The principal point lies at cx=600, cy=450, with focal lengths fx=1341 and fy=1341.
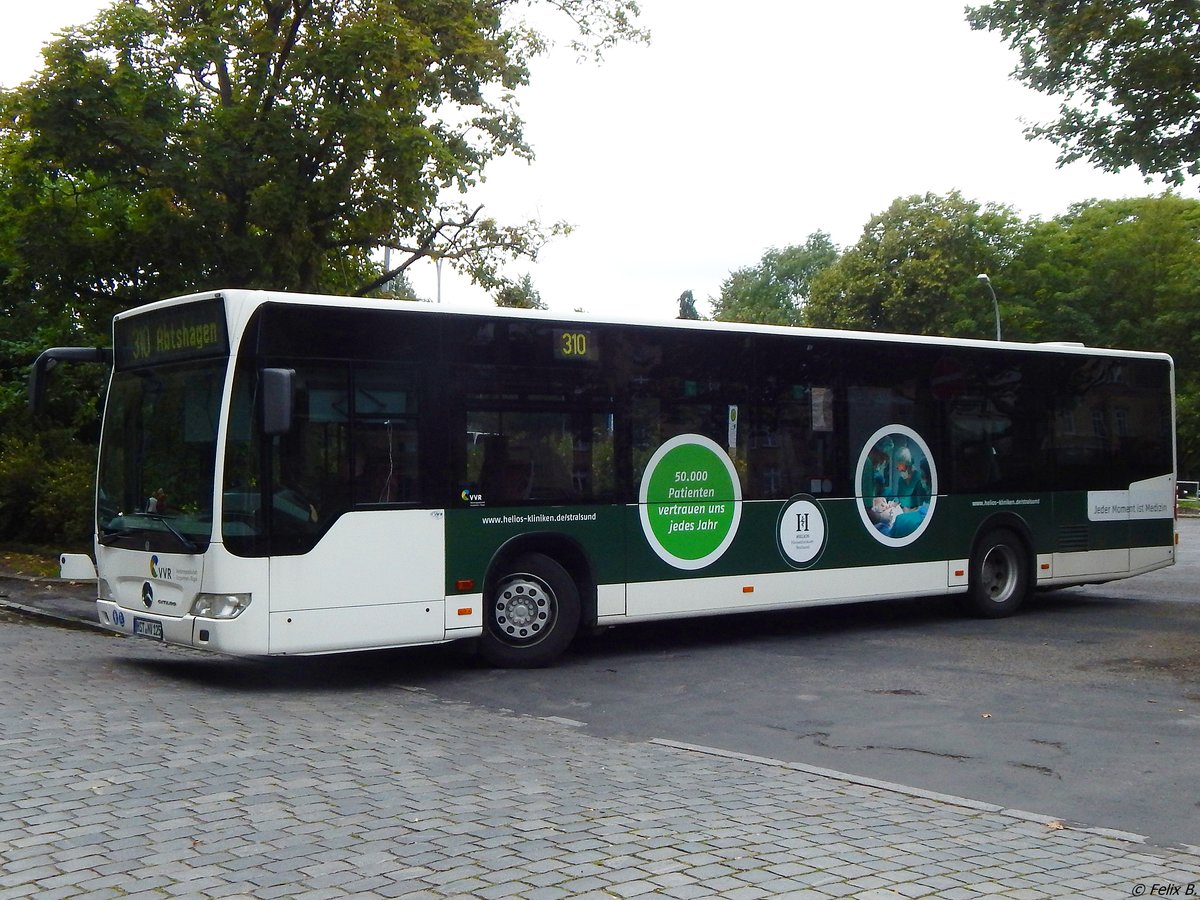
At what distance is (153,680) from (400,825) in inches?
218

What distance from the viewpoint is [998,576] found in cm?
1561

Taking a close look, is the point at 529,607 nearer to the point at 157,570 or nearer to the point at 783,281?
the point at 157,570

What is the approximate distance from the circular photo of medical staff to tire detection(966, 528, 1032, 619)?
3.41 ft

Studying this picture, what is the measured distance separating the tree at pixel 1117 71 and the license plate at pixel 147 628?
475 inches

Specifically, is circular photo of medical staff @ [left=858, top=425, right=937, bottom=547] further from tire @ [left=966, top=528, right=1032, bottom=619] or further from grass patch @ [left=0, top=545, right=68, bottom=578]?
grass patch @ [left=0, top=545, right=68, bottom=578]

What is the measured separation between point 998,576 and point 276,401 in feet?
30.4

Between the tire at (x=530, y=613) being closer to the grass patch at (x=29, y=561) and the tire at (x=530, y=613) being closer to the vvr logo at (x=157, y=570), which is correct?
the vvr logo at (x=157, y=570)

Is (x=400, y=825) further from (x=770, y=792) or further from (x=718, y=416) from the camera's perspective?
(x=718, y=416)

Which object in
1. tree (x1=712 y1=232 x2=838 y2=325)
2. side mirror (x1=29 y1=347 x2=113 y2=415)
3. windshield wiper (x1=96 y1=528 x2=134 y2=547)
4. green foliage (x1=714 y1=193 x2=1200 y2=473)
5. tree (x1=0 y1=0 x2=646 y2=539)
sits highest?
tree (x1=712 y1=232 x2=838 y2=325)

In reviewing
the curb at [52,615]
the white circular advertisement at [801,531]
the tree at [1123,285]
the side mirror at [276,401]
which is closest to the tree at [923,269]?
the tree at [1123,285]

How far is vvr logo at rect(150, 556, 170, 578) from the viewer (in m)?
10.5

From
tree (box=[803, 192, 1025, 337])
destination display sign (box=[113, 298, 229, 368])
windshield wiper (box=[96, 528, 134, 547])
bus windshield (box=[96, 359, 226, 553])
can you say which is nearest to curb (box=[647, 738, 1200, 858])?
bus windshield (box=[96, 359, 226, 553])

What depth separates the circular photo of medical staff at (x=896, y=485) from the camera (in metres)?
14.1

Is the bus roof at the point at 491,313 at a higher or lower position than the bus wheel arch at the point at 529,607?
higher
